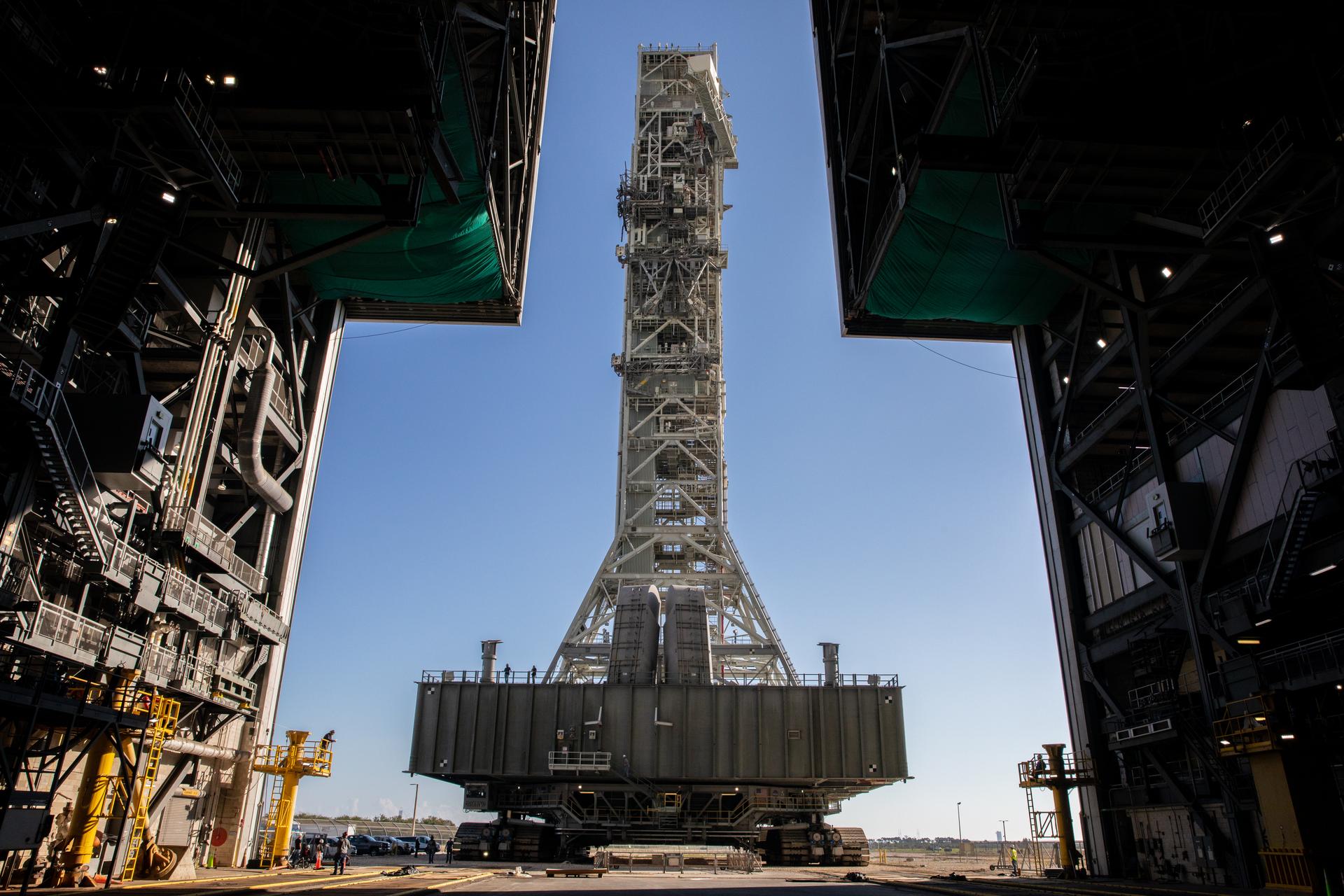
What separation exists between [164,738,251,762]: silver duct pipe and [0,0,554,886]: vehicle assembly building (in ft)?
0.44

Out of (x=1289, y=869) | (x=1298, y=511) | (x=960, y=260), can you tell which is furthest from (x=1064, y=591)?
(x=1289, y=869)

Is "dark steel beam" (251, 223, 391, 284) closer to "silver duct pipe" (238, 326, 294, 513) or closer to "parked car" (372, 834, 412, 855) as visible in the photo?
"silver duct pipe" (238, 326, 294, 513)

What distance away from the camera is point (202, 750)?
26.1 metres

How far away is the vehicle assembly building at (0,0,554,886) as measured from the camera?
64.1ft

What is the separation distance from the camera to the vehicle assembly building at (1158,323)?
20.8m

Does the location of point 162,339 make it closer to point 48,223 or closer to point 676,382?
point 48,223

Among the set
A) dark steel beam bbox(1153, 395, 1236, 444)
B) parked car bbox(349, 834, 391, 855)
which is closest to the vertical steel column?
dark steel beam bbox(1153, 395, 1236, 444)

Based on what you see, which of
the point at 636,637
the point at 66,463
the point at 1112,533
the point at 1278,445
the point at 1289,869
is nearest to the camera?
the point at 1289,869

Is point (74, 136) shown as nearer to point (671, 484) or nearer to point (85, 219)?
point (85, 219)

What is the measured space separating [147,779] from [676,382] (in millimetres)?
36073

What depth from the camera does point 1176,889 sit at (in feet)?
70.1

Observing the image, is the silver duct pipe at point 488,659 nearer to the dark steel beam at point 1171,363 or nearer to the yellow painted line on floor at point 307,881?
the yellow painted line on floor at point 307,881

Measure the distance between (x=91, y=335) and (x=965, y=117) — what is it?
82.0ft

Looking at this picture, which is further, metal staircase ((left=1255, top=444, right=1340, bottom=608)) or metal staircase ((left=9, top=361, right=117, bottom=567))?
metal staircase ((left=1255, top=444, right=1340, bottom=608))
